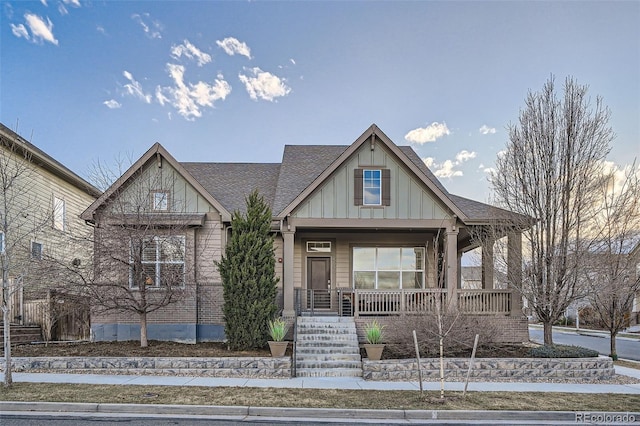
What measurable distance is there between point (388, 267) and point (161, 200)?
30.1ft

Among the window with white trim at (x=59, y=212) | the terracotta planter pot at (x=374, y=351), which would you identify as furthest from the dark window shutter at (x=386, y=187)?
the window with white trim at (x=59, y=212)

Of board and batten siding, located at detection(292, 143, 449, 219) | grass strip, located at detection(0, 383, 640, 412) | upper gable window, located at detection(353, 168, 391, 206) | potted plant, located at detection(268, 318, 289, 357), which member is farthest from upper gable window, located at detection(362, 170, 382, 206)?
grass strip, located at detection(0, 383, 640, 412)

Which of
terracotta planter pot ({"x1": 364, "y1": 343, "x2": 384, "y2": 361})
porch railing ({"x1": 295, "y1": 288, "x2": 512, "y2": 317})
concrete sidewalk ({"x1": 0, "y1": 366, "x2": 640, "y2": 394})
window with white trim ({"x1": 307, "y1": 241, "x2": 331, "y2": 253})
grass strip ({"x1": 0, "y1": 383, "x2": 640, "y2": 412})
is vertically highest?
window with white trim ({"x1": 307, "y1": 241, "x2": 331, "y2": 253})

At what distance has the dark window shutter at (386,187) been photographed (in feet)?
49.3

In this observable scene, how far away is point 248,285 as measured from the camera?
12531 mm

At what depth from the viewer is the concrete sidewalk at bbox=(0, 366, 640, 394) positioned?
968 cm

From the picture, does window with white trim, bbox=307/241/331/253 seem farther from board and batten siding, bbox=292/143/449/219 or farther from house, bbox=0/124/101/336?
house, bbox=0/124/101/336

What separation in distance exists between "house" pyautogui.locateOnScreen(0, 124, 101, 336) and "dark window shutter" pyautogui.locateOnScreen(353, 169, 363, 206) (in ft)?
27.8

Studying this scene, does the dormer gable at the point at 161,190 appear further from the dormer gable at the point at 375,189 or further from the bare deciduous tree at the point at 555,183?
the bare deciduous tree at the point at 555,183

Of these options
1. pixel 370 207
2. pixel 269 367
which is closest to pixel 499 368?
pixel 269 367

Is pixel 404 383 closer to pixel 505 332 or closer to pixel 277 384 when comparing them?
pixel 277 384

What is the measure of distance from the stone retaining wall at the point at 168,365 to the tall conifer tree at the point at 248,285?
1498 millimetres

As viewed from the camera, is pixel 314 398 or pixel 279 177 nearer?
pixel 314 398

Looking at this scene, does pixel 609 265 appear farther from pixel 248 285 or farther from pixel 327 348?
pixel 248 285
